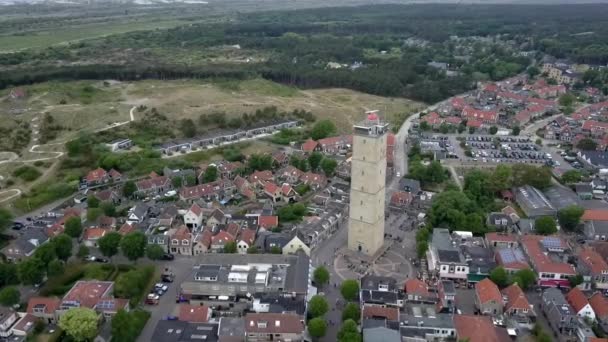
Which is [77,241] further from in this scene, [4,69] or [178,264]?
[4,69]

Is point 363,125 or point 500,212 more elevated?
point 363,125

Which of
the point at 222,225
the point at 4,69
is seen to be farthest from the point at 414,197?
the point at 4,69

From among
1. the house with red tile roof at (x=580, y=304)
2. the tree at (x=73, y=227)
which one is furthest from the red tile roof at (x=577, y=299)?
the tree at (x=73, y=227)

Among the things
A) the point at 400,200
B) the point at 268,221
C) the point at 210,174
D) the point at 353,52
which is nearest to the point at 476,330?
the point at 400,200

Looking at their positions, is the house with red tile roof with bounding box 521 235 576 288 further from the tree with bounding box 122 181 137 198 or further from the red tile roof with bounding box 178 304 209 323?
the tree with bounding box 122 181 137 198

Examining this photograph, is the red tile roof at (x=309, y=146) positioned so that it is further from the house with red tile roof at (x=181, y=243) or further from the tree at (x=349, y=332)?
the tree at (x=349, y=332)

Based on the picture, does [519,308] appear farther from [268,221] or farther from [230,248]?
[268,221]
